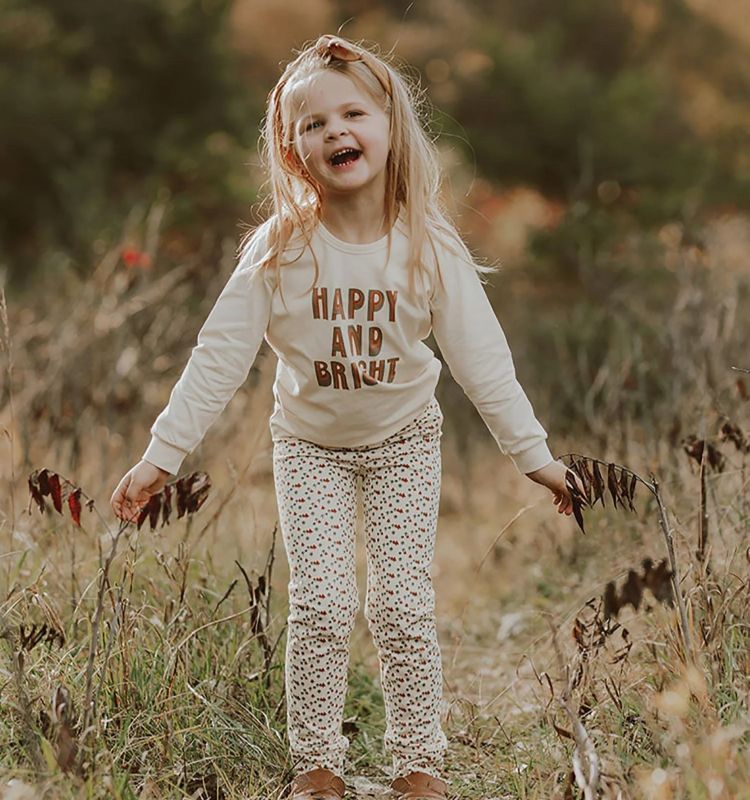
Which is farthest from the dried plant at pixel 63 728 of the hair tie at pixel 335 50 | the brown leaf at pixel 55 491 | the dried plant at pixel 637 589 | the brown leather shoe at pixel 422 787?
the hair tie at pixel 335 50

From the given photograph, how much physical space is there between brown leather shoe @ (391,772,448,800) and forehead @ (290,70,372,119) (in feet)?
4.84

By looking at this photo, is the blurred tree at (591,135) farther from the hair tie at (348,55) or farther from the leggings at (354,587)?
the leggings at (354,587)

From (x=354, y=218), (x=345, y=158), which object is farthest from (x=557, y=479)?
(x=345, y=158)

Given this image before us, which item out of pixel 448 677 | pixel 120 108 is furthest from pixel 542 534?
pixel 120 108

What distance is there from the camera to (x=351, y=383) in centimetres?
260

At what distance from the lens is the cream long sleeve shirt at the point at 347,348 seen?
258 centimetres

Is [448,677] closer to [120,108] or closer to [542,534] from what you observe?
[542,534]

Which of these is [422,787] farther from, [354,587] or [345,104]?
[345,104]

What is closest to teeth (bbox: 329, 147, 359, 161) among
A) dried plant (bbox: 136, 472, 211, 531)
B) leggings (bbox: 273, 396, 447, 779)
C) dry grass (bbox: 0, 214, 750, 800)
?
leggings (bbox: 273, 396, 447, 779)

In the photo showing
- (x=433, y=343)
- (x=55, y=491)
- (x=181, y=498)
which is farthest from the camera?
(x=433, y=343)

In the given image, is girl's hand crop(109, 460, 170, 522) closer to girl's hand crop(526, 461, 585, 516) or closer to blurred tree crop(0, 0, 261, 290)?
girl's hand crop(526, 461, 585, 516)

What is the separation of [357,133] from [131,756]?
55.8 inches

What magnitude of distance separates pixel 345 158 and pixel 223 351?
495mm

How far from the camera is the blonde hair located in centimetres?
261
